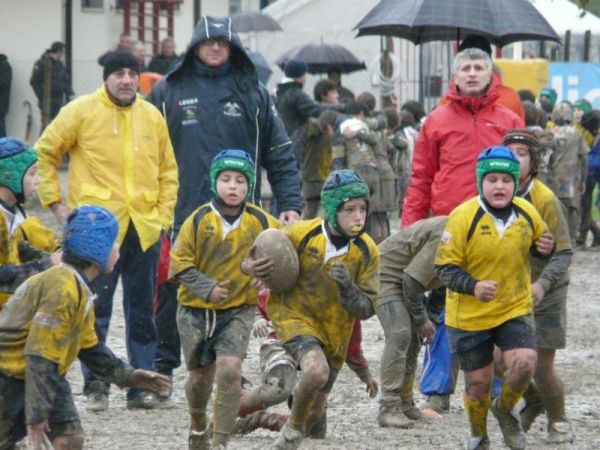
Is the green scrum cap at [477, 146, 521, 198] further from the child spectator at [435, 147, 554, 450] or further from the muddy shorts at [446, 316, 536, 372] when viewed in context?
the muddy shorts at [446, 316, 536, 372]

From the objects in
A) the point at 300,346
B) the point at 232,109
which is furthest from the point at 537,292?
the point at 232,109

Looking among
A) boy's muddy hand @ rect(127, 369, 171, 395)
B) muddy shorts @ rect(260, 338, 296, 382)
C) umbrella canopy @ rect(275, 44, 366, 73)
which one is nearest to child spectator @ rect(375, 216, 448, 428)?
muddy shorts @ rect(260, 338, 296, 382)

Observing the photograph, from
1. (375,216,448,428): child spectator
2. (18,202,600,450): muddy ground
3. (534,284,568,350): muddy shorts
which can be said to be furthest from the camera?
(375,216,448,428): child spectator

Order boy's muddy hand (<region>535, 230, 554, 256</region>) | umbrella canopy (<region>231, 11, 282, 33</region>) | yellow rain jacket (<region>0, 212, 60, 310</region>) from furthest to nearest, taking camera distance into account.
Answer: umbrella canopy (<region>231, 11, 282, 33</region>), boy's muddy hand (<region>535, 230, 554, 256</region>), yellow rain jacket (<region>0, 212, 60, 310</region>)

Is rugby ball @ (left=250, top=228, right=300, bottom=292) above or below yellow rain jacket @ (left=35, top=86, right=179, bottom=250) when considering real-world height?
below

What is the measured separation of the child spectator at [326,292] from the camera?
7711 millimetres

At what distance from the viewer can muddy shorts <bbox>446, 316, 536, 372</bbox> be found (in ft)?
26.0

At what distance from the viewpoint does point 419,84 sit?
27.5 meters

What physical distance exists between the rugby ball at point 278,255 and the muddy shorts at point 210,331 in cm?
32

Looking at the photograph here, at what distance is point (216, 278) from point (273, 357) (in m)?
0.50

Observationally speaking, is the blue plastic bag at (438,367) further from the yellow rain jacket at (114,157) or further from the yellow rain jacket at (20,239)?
the yellow rain jacket at (20,239)

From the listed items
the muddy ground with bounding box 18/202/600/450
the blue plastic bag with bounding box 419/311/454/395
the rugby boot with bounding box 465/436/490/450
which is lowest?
the muddy ground with bounding box 18/202/600/450

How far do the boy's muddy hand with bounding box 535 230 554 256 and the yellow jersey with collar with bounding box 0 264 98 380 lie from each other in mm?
2576

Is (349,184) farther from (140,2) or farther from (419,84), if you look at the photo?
(140,2)
